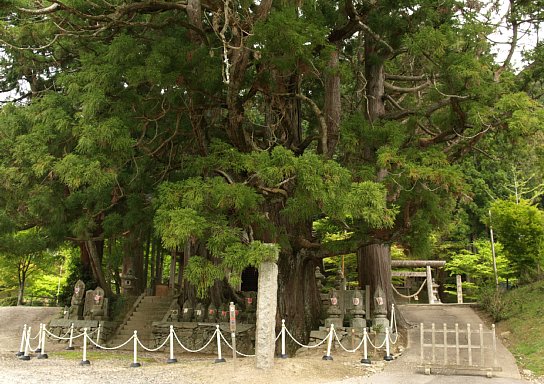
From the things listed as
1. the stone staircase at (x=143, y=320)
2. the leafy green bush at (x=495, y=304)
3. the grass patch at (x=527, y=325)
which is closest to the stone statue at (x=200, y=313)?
the stone staircase at (x=143, y=320)

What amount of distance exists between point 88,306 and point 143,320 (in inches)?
85.7

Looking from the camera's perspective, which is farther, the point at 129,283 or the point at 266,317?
the point at 129,283

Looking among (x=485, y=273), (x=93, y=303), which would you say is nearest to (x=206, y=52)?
(x=93, y=303)

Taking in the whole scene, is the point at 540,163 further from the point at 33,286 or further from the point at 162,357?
the point at 33,286

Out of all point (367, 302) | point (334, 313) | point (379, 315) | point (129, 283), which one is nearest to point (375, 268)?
point (367, 302)

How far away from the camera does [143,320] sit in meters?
18.1

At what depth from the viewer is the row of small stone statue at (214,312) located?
610 inches

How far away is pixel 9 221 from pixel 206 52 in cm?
787

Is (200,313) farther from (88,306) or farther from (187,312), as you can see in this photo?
(88,306)

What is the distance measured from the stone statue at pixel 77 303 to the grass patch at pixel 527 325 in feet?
44.6

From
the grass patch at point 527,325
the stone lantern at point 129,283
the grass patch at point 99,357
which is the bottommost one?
the grass patch at point 99,357

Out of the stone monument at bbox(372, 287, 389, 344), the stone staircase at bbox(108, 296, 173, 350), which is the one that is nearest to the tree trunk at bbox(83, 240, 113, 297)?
the stone staircase at bbox(108, 296, 173, 350)

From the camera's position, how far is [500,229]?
16828mm

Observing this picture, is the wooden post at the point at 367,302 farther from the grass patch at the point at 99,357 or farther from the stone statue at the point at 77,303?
the stone statue at the point at 77,303
